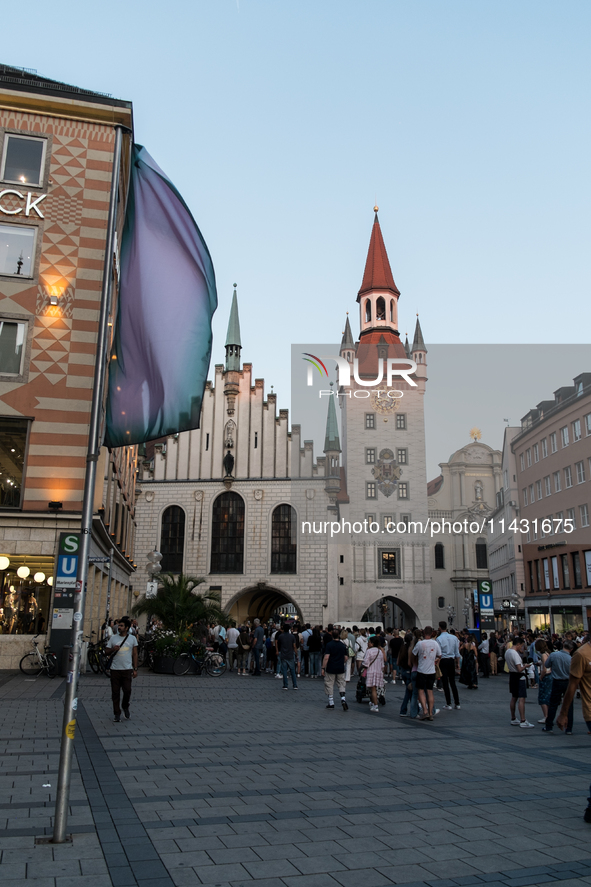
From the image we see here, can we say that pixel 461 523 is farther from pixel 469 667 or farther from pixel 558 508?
pixel 469 667

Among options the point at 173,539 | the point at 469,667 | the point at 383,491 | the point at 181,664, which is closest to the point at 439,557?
the point at 383,491

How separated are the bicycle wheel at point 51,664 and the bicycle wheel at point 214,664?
5281 mm

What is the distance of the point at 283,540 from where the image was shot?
43.8 m

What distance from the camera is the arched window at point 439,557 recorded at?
68.6 metres

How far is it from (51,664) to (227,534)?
2614cm

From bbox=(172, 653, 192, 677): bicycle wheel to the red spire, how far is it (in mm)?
53070

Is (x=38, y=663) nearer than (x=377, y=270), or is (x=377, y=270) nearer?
(x=38, y=663)

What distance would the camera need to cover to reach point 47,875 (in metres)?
4.49

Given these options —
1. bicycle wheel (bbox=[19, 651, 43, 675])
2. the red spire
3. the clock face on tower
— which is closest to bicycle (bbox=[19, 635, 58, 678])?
bicycle wheel (bbox=[19, 651, 43, 675])

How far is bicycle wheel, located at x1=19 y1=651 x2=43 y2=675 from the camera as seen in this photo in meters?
18.6

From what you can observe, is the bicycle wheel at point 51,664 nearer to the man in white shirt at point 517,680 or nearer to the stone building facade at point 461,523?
the man in white shirt at point 517,680

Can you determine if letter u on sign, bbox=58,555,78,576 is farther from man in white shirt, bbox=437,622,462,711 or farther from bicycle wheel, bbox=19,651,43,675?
man in white shirt, bbox=437,622,462,711

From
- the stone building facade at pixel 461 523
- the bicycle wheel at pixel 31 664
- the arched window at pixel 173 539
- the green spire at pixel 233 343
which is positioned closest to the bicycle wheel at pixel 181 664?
the bicycle wheel at pixel 31 664

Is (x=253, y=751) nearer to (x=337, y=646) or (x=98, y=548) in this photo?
(x=337, y=646)
